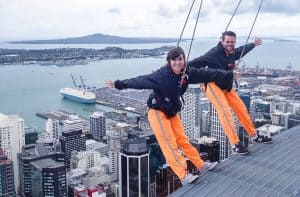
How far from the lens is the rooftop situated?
1.80 metres

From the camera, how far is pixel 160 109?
189 centimetres

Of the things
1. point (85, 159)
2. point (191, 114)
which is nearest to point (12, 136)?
point (85, 159)

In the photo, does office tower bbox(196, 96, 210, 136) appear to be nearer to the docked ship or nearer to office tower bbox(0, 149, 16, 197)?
office tower bbox(0, 149, 16, 197)

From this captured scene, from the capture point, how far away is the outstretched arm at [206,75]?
194 cm

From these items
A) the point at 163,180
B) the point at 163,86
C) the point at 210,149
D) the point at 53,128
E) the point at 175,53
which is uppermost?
the point at 175,53

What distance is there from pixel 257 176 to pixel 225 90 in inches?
18.3

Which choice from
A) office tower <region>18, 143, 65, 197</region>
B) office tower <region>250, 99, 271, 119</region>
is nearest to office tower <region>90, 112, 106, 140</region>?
office tower <region>18, 143, 65, 197</region>

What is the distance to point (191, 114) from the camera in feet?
53.7

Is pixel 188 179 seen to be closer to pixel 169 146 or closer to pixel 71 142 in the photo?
pixel 169 146

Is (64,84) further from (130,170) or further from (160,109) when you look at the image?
→ (160,109)

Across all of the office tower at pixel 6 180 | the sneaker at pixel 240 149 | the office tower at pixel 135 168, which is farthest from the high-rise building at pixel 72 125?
the sneaker at pixel 240 149

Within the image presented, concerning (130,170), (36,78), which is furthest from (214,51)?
(36,78)

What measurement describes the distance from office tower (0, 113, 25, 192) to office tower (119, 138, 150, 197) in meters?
6.04

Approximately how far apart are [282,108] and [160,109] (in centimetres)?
1741
